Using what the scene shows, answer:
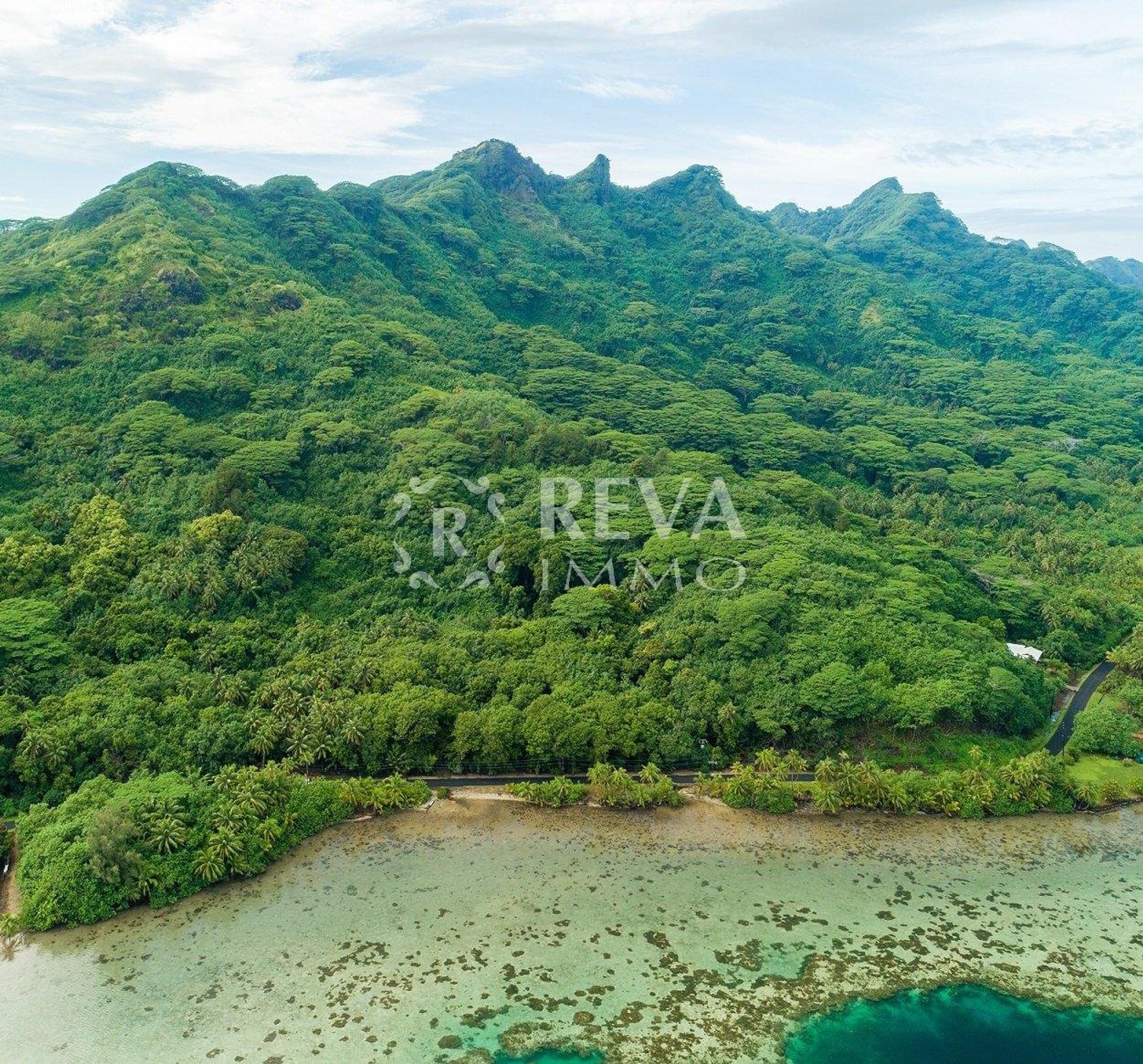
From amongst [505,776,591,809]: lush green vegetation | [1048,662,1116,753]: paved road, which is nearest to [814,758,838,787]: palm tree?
[505,776,591,809]: lush green vegetation

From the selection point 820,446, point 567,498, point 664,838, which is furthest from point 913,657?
point 820,446

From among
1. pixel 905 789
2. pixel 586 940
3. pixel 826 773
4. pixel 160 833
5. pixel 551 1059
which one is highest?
pixel 160 833

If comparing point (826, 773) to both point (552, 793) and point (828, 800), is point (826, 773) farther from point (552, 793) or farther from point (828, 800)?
point (552, 793)

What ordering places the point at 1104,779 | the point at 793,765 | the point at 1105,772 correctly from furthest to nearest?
the point at 1105,772 → the point at 1104,779 → the point at 793,765

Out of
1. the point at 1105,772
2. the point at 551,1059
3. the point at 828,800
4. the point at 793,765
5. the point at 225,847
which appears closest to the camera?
the point at 551,1059

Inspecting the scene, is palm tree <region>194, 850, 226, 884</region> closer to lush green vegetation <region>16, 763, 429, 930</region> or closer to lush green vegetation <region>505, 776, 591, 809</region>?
lush green vegetation <region>16, 763, 429, 930</region>

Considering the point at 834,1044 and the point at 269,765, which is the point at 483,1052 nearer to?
the point at 834,1044

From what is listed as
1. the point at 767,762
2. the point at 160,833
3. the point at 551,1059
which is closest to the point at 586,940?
the point at 551,1059
